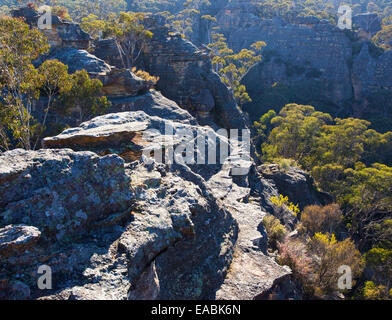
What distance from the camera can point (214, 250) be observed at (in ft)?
21.4

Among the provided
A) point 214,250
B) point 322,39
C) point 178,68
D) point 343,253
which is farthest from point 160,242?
point 322,39

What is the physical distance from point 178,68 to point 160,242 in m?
20.0

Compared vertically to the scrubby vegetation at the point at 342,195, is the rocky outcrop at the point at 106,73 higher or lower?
higher

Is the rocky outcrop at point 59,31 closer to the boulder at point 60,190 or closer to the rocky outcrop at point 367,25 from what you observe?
the boulder at point 60,190

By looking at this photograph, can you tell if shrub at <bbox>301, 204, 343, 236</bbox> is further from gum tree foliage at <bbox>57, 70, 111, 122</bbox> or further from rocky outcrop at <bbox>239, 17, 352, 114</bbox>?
rocky outcrop at <bbox>239, 17, 352, 114</bbox>

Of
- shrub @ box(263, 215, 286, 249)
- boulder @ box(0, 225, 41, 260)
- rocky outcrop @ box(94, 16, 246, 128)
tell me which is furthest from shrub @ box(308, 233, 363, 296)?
rocky outcrop @ box(94, 16, 246, 128)

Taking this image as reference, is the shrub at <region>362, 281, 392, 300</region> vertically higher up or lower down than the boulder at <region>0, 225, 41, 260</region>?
lower down

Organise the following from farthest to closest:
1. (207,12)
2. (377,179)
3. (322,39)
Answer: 1. (207,12)
2. (322,39)
3. (377,179)

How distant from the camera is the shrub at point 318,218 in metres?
15.5

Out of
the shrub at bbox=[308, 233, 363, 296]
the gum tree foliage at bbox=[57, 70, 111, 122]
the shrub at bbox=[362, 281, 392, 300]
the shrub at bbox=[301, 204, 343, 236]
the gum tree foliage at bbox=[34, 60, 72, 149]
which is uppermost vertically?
the gum tree foliage at bbox=[34, 60, 72, 149]

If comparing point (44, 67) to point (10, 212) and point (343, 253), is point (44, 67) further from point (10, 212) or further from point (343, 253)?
point (343, 253)

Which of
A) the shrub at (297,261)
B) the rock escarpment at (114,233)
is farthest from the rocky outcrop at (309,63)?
the rock escarpment at (114,233)

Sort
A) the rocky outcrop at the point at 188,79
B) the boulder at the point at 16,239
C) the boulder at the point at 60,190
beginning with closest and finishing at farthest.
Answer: the boulder at the point at 16,239
the boulder at the point at 60,190
the rocky outcrop at the point at 188,79

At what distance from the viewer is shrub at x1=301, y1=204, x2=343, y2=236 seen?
15.5 metres
